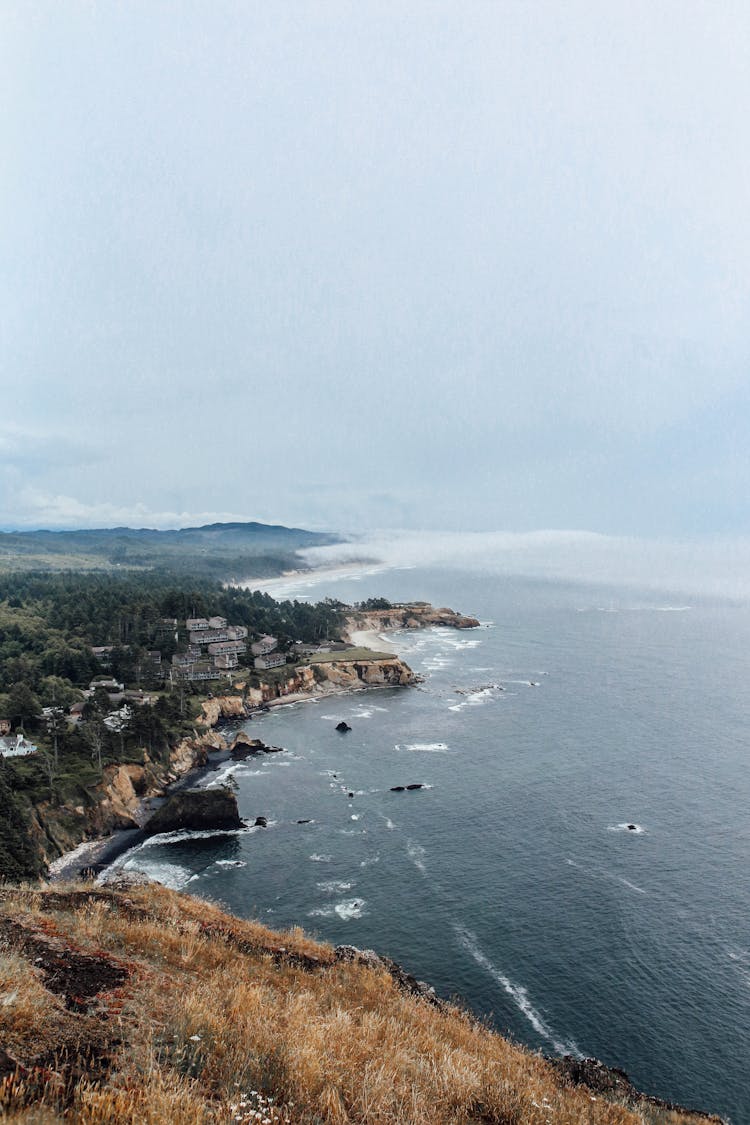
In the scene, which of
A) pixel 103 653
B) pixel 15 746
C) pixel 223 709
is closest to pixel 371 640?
pixel 223 709

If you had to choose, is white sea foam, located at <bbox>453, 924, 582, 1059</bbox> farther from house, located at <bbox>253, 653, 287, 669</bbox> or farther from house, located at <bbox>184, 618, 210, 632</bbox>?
house, located at <bbox>184, 618, 210, 632</bbox>

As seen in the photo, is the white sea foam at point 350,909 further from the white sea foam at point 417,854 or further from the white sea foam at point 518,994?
the white sea foam at point 518,994

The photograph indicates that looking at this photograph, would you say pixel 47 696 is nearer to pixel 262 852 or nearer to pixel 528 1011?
pixel 262 852

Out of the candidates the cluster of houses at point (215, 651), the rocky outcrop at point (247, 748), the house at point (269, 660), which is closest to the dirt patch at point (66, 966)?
the rocky outcrop at point (247, 748)

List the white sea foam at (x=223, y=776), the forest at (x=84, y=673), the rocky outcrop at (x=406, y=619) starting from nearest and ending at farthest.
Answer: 1. the forest at (x=84, y=673)
2. the white sea foam at (x=223, y=776)
3. the rocky outcrop at (x=406, y=619)

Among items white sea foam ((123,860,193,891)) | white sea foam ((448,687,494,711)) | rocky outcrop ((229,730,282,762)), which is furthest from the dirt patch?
white sea foam ((448,687,494,711))
